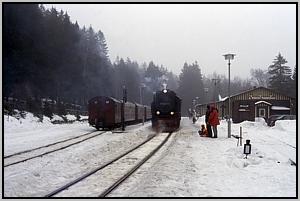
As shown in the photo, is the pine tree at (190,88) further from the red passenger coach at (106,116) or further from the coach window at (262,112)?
the red passenger coach at (106,116)

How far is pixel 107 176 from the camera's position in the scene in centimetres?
1051

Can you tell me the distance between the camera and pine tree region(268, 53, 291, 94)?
11.6 m

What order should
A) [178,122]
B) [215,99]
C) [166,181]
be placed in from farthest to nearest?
[178,122] → [215,99] → [166,181]

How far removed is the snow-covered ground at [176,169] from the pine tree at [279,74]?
195 centimetres

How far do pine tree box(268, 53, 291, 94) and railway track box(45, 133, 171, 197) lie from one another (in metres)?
4.85

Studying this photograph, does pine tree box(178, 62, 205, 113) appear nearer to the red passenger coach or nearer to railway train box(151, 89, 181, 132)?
the red passenger coach

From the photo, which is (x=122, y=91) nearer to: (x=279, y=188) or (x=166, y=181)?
(x=166, y=181)

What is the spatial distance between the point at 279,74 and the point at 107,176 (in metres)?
6.37

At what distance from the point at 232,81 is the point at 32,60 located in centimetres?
964

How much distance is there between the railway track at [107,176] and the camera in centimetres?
856

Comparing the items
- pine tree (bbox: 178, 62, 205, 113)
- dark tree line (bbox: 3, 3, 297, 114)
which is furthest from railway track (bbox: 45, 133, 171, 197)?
pine tree (bbox: 178, 62, 205, 113)

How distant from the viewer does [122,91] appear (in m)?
15.9

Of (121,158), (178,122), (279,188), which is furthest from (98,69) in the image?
(178,122)

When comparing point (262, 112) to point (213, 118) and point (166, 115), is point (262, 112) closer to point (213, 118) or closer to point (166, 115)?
point (213, 118)
